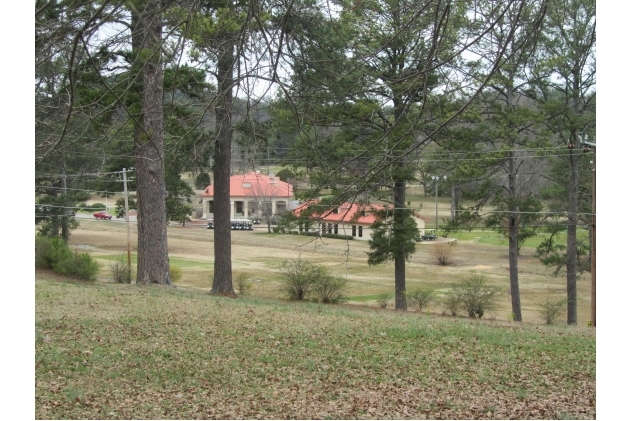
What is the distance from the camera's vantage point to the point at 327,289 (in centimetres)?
2095

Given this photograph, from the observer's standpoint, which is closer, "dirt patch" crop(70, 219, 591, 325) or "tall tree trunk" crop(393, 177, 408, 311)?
"tall tree trunk" crop(393, 177, 408, 311)

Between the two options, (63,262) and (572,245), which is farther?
(572,245)

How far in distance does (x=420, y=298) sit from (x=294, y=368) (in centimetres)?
1417

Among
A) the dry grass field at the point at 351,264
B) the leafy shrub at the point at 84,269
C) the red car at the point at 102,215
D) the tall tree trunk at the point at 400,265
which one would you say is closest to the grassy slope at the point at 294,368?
the tall tree trunk at the point at 400,265

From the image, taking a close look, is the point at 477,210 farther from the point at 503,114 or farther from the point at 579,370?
the point at 579,370

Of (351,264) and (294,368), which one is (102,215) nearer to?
(351,264)

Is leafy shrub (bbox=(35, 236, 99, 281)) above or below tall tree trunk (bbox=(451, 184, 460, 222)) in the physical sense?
below

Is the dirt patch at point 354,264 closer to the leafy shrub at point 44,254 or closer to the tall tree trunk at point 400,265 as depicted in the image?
the tall tree trunk at point 400,265

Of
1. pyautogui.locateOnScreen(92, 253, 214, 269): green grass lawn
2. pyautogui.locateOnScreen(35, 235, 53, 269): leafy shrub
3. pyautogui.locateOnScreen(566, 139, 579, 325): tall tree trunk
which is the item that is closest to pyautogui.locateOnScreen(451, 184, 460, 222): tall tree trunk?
pyautogui.locateOnScreen(566, 139, 579, 325): tall tree trunk

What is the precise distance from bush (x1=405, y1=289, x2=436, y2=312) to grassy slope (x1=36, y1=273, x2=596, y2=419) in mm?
9879

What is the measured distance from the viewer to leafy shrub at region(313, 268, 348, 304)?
20859mm

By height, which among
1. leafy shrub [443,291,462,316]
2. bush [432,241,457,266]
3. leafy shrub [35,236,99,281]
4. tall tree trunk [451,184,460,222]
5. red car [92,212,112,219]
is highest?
tall tree trunk [451,184,460,222]

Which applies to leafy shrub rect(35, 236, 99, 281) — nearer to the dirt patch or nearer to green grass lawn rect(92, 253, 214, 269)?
the dirt patch

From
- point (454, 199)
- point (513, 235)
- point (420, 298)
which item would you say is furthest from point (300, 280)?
point (513, 235)
